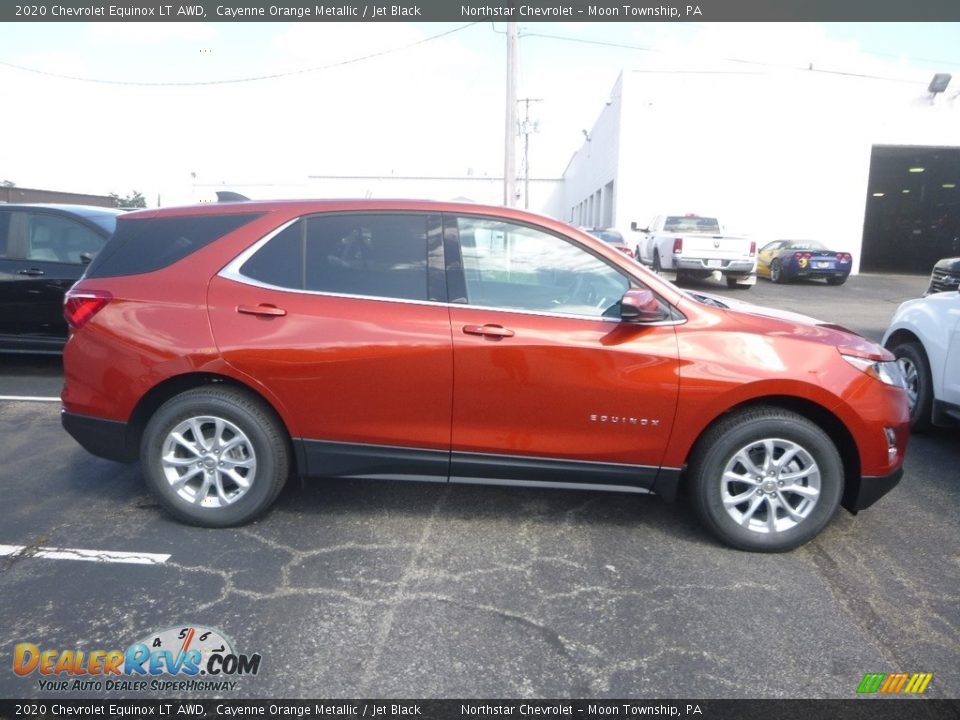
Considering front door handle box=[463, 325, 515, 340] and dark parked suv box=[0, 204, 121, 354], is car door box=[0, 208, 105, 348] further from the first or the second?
front door handle box=[463, 325, 515, 340]

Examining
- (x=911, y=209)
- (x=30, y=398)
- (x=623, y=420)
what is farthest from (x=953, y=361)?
(x=911, y=209)

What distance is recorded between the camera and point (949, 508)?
4.06 metres

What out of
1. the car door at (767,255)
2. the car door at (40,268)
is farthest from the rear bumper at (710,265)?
the car door at (40,268)

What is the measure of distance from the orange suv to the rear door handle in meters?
0.01

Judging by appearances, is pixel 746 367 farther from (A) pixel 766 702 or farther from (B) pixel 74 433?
(B) pixel 74 433

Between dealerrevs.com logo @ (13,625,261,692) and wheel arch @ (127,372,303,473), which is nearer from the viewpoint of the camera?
dealerrevs.com logo @ (13,625,261,692)

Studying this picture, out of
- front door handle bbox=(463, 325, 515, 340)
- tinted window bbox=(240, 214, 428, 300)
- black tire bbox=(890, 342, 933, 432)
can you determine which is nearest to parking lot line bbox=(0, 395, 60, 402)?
tinted window bbox=(240, 214, 428, 300)

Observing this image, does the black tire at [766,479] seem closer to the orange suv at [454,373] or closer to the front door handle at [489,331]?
the orange suv at [454,373]

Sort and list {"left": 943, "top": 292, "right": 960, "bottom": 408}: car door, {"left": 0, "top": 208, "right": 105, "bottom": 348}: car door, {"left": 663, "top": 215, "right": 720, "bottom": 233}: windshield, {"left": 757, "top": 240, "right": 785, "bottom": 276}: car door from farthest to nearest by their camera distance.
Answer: {"left": 757, "top": 240, "right": 785, "bottom": 276}: car door
{"left": 663, "top": 215, "right": 720, "bottom": 233}: windshield
{"left": 0, "top": 208, "right": 105, "bottom": 348}: car door
{"left": 943, "top": 292, "right": 960, "bottom": 408}: car door

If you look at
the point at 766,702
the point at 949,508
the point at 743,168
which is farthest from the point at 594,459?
the point at 743,168

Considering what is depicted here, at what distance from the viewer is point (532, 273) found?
3.48 metres

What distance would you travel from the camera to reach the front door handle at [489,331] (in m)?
3.32

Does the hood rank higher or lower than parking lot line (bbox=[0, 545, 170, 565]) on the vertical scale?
higher

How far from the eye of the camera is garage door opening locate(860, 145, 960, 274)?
89.3ft
